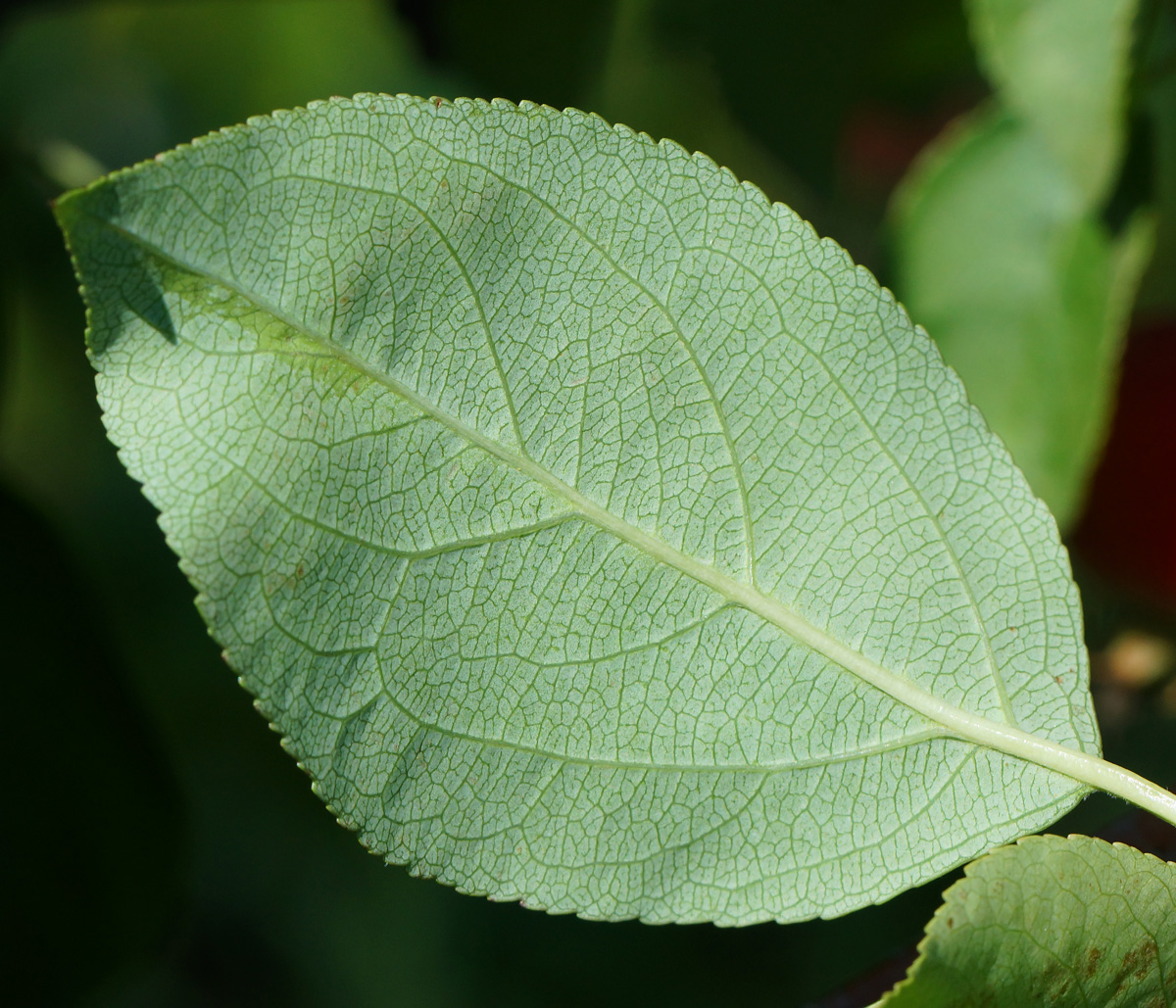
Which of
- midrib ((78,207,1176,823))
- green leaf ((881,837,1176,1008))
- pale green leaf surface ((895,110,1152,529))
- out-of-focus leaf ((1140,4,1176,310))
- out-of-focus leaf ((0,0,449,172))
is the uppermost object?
out-of-focus leaf ((1140,4,1176,310))

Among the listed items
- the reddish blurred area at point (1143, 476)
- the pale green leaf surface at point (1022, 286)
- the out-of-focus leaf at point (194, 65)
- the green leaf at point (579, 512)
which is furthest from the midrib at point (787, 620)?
the out-of-focus leaf at point (194, 65)

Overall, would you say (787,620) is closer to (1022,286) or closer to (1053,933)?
(1053,933)

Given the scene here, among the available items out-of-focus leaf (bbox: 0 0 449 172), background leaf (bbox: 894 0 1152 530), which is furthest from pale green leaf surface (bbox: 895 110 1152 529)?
out-of-focus leaf (bbox: 0 0 449 172)

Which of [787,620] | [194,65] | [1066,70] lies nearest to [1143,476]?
[1066,70]

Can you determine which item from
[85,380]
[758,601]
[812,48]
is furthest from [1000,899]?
[85,380]

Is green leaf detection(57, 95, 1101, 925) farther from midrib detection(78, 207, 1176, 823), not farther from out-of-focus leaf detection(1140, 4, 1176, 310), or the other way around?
out-of-focus leaf detection(1140, 4, 1176, 310)

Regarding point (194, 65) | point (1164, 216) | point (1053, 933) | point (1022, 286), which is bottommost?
point (1053, 933)
